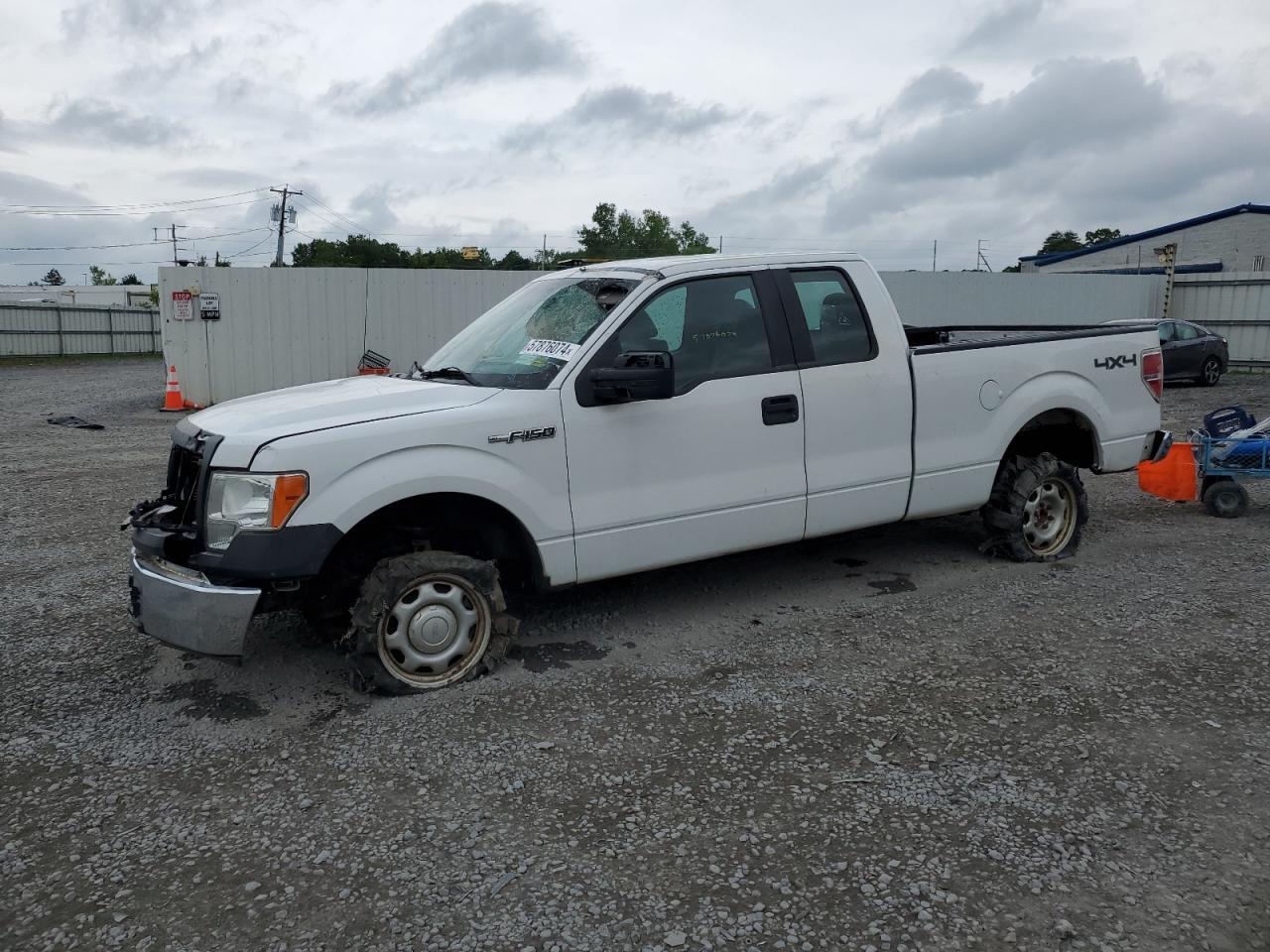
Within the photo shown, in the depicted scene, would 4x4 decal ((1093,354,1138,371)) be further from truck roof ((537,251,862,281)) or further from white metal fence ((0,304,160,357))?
white metal fence ((0,304,160,357))

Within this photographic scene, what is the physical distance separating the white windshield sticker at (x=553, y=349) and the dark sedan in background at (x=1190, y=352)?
1786 cm

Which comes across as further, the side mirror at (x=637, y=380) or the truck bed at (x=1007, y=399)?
the truck bed at (x=1007, y=399)

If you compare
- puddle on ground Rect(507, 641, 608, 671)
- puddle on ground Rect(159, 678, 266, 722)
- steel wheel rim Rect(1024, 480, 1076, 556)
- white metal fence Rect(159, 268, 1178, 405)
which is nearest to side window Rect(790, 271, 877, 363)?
steel wheel rim Rect(1024, 480, 1076, 556)

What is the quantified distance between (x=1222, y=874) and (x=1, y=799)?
161 inches

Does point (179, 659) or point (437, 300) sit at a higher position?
point (437, 300)

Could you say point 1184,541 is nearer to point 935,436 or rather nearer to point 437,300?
point 935,436

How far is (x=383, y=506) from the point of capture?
4293 millimetres

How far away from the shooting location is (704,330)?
16.6ft

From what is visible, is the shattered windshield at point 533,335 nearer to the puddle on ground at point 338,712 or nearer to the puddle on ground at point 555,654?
the puddle on ground at point 555,654

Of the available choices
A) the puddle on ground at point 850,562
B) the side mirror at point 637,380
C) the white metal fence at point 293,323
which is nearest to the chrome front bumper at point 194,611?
the side mirror at point 637,380

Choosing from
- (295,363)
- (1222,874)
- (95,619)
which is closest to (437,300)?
(295,363)

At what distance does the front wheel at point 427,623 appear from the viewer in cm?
428

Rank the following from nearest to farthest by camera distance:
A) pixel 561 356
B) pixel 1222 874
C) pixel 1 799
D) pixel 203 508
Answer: pixel 1222 874 < pixel 1 799 < pixel 203 508 < pixel 561 356

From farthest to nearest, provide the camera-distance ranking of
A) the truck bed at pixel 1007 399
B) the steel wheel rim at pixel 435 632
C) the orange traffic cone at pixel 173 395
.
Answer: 1. the orange traffic cone at pixel 173 395
2. the truck bed at pixel 1007 399
3. the steel wheel rim at pixel 435 632
